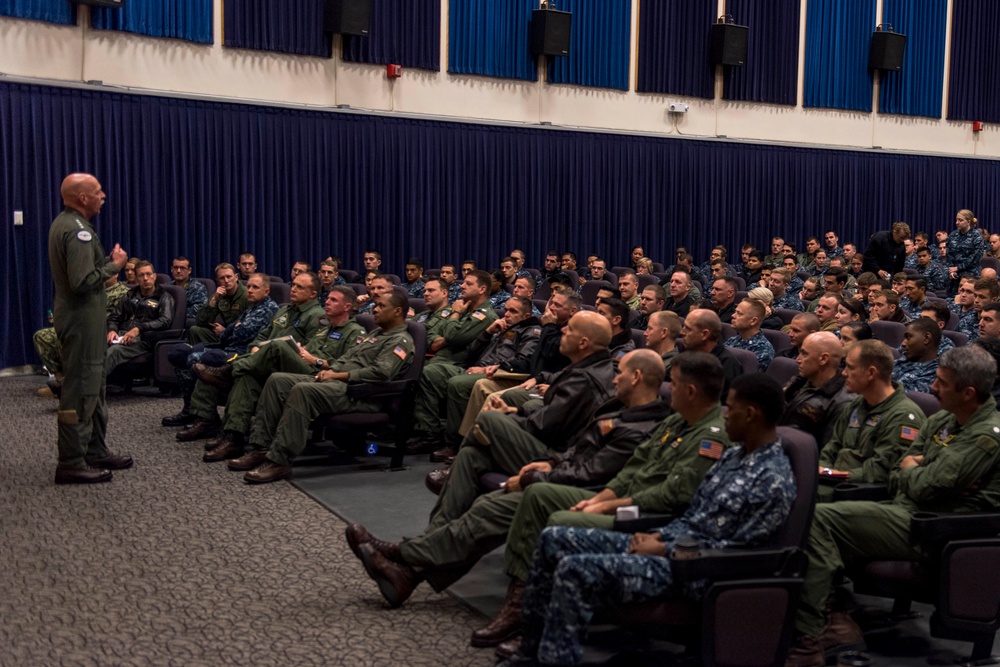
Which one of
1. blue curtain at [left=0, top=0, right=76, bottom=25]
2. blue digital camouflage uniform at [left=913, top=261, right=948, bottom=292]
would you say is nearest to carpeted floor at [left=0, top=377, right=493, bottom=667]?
blue curtain at [left=0, top=0, right=76, bottom=25]

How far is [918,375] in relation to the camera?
210 inches

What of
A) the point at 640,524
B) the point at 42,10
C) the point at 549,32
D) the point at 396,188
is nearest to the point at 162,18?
the point at 42,10

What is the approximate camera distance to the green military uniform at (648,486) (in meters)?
3.62

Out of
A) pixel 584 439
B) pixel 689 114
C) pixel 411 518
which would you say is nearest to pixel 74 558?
pixel 411 518

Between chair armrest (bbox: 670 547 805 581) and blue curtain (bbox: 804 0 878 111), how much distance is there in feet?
46.2

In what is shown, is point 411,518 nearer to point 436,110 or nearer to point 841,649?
point 841,649

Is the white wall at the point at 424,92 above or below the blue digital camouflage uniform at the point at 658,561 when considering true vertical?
above

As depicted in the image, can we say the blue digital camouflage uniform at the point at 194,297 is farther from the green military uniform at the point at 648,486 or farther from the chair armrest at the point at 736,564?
the chair armrest at the point at 736,564

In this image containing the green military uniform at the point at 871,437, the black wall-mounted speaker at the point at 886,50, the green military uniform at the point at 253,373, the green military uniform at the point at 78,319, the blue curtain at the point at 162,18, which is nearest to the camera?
the green military uniform at the point at 871,437

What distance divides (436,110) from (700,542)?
1072cm

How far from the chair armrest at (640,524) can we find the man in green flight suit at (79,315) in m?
3.24

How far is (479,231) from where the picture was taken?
14.1 metres

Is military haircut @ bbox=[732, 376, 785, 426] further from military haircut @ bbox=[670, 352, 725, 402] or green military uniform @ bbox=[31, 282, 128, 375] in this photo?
green military uniform @ bbox=[31, 282, 128, 375]

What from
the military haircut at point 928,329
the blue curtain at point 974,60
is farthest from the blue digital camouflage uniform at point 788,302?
the blue curtain at point 974,60
